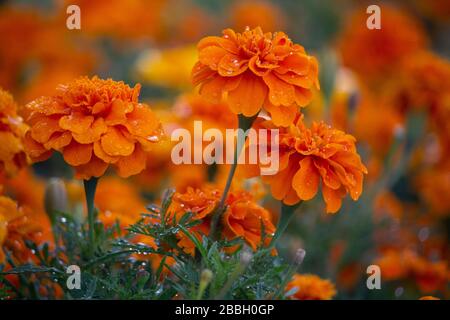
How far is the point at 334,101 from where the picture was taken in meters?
2.12

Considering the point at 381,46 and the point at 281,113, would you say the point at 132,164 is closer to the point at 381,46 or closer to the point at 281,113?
the point at 281,113

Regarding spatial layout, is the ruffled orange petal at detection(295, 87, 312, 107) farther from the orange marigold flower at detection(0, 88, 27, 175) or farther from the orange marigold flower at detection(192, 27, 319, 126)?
the orange marigold flower at detection(0, 88, 27, 175)

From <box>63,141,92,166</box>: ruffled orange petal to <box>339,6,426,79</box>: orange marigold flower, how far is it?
73.4 inches

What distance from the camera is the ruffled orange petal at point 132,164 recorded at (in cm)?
93

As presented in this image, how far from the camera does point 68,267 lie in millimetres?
980

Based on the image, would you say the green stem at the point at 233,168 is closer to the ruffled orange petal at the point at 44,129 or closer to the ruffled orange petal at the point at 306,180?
the ruffled orange petal at the point at 306,180

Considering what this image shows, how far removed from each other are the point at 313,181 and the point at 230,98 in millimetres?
146

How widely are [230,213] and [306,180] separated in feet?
0.40

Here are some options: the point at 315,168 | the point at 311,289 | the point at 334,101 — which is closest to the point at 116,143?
the point at 315,168

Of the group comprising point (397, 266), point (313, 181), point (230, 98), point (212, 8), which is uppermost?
point (212, 8)

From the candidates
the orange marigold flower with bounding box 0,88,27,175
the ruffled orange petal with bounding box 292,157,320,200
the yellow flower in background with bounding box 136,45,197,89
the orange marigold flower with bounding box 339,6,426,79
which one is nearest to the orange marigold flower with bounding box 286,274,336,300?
the ruffled orange petal with bounding box 292,157,320,200
